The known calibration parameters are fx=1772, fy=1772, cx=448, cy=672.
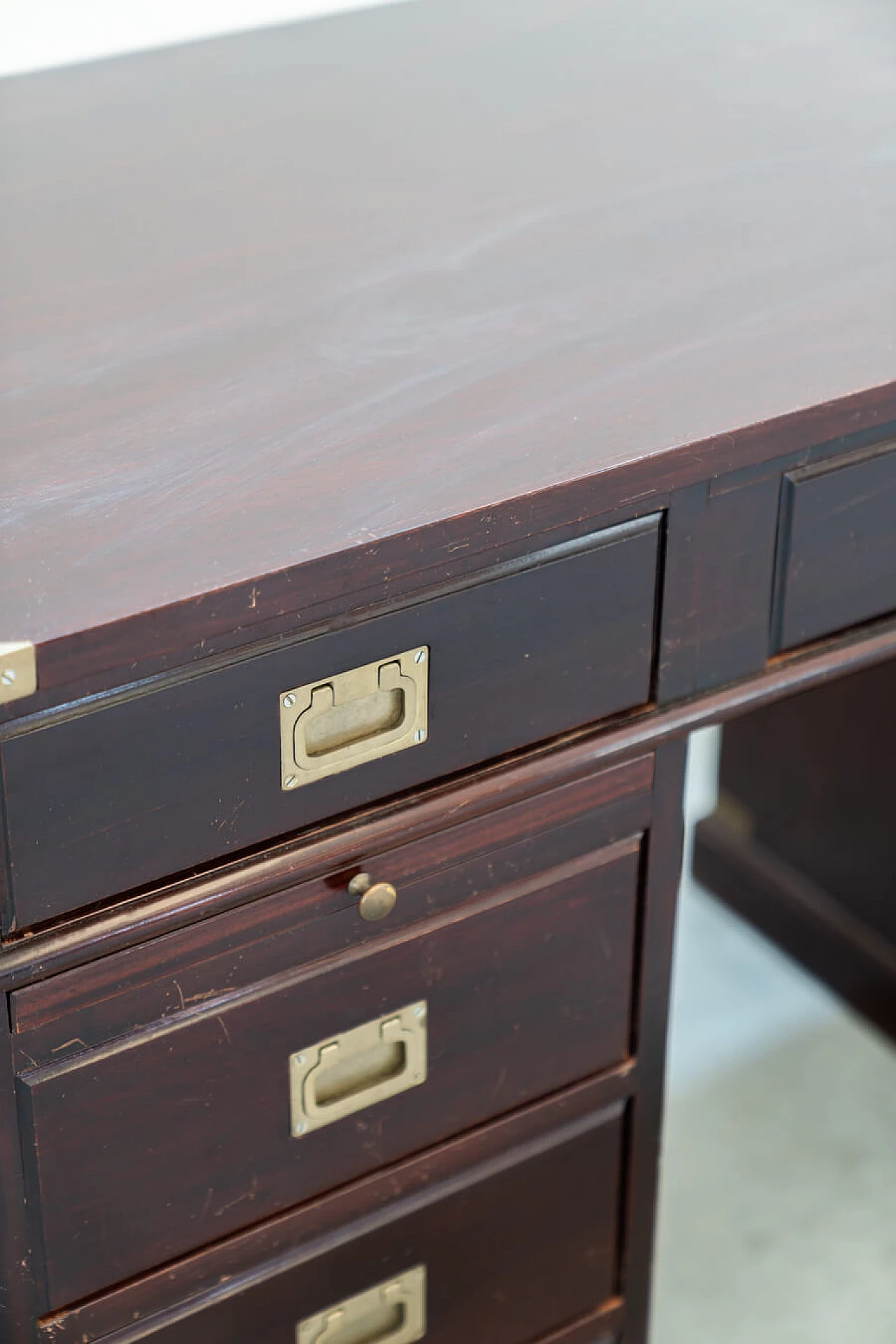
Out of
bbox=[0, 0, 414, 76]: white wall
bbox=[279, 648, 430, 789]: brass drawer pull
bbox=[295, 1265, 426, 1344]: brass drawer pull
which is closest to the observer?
bbox=[279, 648, 430, 789]: brass drawer pull

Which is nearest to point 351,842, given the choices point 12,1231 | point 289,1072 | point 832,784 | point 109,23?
point 289,1072

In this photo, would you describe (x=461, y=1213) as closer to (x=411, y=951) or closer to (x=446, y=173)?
(x=411, y=951)

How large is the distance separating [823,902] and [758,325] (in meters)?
0.84

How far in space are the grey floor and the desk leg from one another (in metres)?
0.04

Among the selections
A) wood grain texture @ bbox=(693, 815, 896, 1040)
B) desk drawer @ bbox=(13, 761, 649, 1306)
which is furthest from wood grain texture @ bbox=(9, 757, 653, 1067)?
wood grain texture @ bbox=(693, 815, 896, 1040)

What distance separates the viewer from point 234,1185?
34.9 inches

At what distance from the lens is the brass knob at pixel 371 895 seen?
0.84 metres

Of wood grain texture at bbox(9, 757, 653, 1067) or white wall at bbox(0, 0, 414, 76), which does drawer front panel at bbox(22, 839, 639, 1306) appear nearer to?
wood grain texture at bbox(9, 757, 653, 1067)

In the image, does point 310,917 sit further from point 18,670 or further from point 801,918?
point 801,918

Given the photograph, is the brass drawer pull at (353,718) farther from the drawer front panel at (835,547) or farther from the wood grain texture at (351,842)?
the drawer front panel at (835,547)

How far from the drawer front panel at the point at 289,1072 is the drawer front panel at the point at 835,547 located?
0.15 m

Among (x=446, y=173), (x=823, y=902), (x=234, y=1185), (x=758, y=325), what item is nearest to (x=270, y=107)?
A: (x=446, y=173)


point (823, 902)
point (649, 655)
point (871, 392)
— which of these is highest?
point (871, 392)

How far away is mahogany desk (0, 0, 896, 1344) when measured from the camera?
746 millimetres
